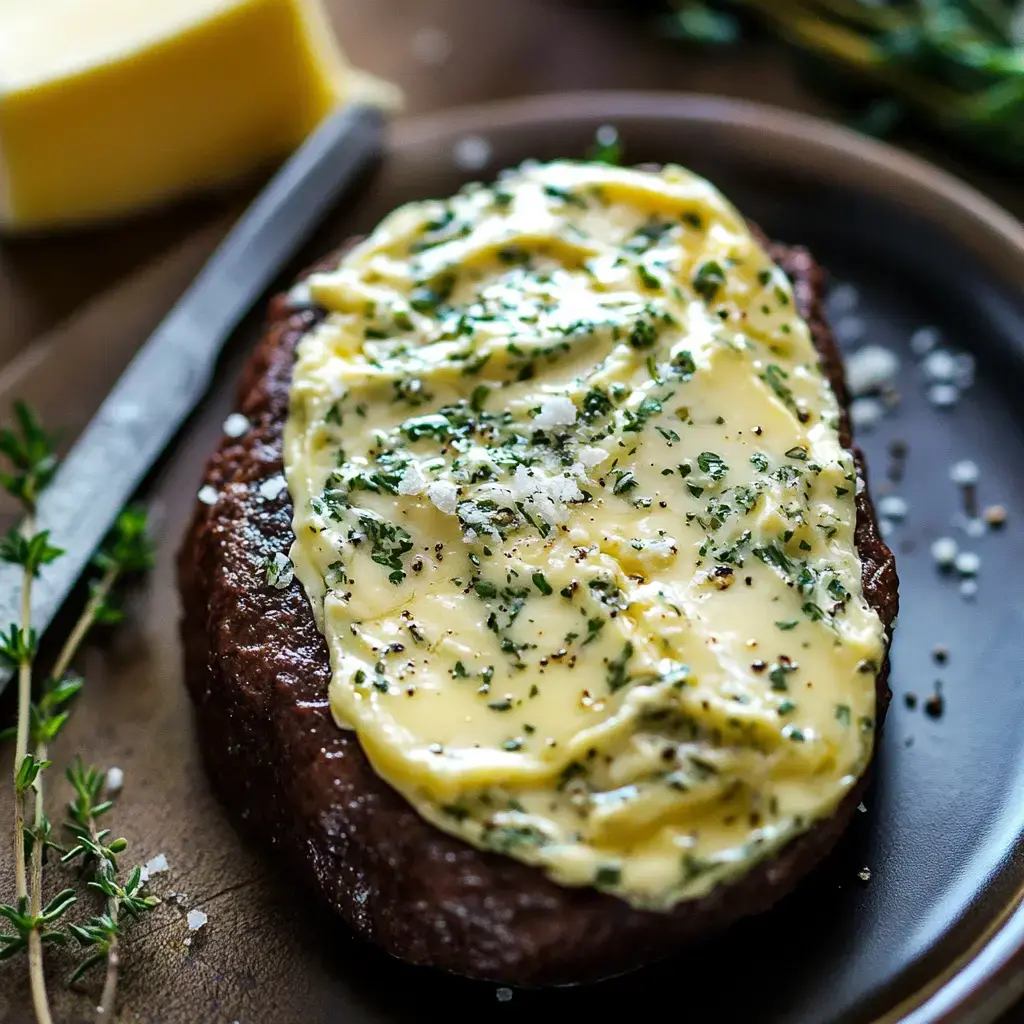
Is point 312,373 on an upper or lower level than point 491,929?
upper

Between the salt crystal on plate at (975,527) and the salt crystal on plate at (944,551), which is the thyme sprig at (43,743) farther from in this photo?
the salt crystal on plate at (975,527)

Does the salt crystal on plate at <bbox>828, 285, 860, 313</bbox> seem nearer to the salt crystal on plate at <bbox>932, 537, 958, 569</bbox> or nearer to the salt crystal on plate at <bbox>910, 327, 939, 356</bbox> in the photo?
the salt crystal on plate at <bbox>910, 327, 939, 356</bbox>

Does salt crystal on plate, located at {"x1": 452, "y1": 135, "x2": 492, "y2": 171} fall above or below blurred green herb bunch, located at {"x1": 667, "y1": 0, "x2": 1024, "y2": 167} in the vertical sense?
below

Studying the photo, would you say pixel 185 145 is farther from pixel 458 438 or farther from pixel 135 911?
pixel 135 911

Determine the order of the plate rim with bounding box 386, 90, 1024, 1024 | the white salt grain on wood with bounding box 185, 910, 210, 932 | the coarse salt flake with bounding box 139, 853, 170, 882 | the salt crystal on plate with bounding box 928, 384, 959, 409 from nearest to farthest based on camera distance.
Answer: the white salt grain on wood with bounding box 185, 910, 210, 932
the coarse salt flake with bounding box 139, 853, 170, 882
the salt crystal on plate with bounding box 928, 384, 959, 409
the plate rim with bounding box 386, 90, 1024, 1024

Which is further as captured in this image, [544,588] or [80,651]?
[80,651]

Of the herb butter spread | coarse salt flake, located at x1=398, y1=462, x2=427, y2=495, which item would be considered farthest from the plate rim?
coarse salt flake, located at x1=398, y1=462, x2=427, y2=495

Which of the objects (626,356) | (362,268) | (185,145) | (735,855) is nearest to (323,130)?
(185,145)

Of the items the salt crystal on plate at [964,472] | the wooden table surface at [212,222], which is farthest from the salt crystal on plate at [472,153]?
the salt crystal on plate at [964,472]
